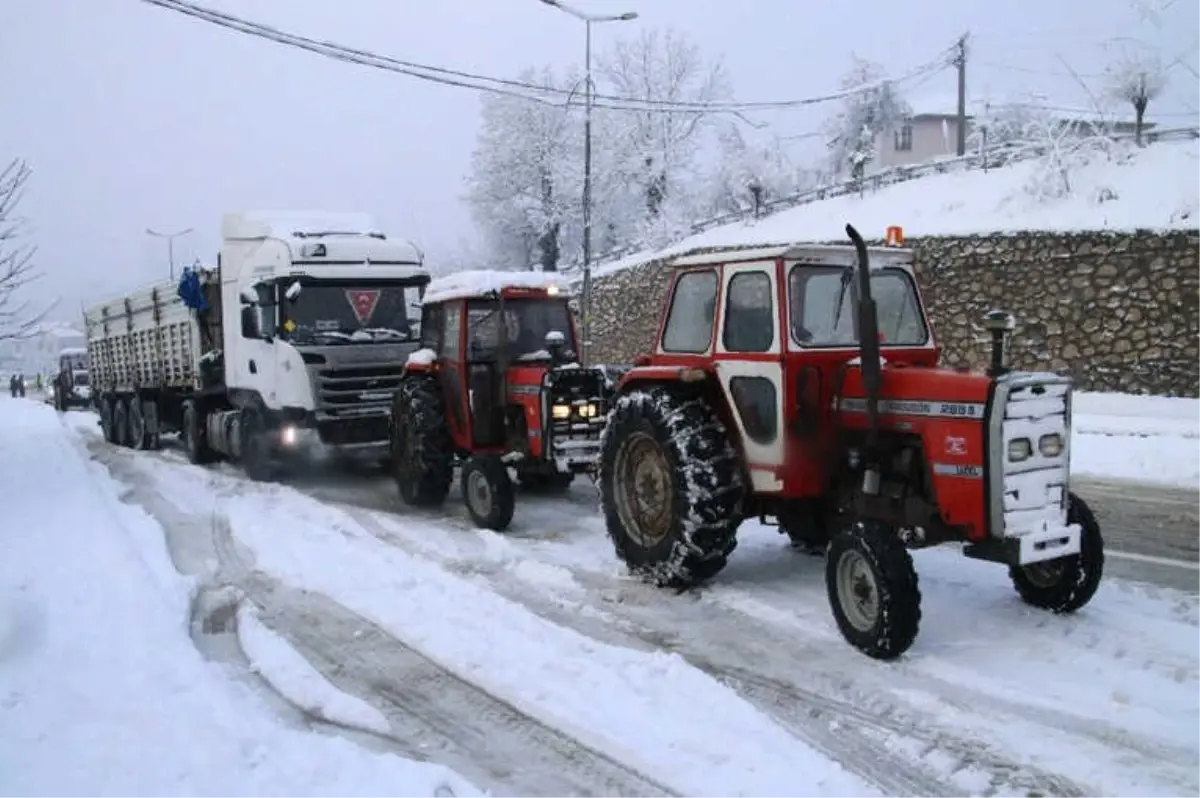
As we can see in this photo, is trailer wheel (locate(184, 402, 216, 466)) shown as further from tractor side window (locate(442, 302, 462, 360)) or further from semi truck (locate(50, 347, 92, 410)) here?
semi truck (locate(50, 347, 92, 410))

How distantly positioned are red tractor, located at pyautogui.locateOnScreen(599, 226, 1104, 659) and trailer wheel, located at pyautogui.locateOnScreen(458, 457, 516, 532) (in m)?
1.90

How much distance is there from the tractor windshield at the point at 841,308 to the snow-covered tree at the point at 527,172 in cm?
3860

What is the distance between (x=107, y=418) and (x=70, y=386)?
17.5 meters

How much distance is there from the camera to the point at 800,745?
4.33 meters

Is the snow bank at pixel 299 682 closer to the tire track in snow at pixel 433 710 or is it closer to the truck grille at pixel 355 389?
the tire track in snow at pixel 433 710

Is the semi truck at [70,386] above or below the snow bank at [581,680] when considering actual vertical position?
above

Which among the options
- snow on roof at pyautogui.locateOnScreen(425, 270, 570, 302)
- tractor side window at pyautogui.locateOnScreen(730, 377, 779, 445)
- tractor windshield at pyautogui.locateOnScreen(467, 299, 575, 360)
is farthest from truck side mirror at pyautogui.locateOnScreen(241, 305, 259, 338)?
tractor side window at pyautogui.locateOnScreen(730, 377, 779, 445)

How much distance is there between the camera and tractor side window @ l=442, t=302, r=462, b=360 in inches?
389

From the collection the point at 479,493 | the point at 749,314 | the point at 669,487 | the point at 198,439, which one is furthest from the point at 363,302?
the point at 749,314

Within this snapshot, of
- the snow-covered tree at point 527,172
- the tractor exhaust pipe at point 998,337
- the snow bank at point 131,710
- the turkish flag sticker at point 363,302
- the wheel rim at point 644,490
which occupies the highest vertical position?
the snow-covered tree at point 527,172

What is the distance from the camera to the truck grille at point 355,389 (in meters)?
12.0

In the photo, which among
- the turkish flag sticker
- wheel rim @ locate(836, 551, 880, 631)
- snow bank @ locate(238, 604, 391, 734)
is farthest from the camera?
the turkish flag sticker

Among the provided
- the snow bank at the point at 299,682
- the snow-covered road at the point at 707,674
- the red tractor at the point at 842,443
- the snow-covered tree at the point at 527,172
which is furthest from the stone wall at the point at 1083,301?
the snow-covered tree at the point at 527,172

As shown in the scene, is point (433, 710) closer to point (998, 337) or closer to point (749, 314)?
point (749, 314)
